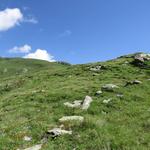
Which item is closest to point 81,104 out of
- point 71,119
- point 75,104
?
point 75,104

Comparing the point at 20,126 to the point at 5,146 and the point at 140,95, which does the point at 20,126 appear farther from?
the point at 140,95

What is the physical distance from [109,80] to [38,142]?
21211mm

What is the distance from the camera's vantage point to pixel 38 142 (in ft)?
65.6

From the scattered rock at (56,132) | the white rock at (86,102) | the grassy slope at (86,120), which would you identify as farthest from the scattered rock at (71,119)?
the white rock at (86,102)

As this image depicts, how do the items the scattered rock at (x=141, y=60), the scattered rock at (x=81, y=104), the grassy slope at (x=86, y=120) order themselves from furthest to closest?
the scattered rock at (x=141, y=60)
the scattered rock at (x=81, y=104)
the grassy slope at (x=86, y=120)

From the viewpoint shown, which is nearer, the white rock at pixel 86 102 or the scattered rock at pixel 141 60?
the white rock at pixel 86 102

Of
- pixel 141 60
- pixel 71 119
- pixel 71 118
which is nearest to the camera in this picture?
pixel 71 119

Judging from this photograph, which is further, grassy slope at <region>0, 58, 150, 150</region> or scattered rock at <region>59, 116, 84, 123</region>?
scattered rock at <region>59, 116, 84, 123</region>

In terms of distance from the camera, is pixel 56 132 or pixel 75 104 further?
pixel 75 104

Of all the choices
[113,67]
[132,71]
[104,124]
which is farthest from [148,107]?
[113,67]

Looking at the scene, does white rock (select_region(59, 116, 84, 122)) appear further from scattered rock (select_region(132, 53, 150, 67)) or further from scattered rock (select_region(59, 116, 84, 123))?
scattered rock (select_region(132, 53, 150, 67))

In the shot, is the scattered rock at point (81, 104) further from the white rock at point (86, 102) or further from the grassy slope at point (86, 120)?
the grassy slope at point (86, 120)

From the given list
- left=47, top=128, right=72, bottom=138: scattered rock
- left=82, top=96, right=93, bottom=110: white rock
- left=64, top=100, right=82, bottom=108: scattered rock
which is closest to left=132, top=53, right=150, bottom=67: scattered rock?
left=82, top=96, right=93, bottom=110: white rock

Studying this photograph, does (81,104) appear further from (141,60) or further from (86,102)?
(141,60)
